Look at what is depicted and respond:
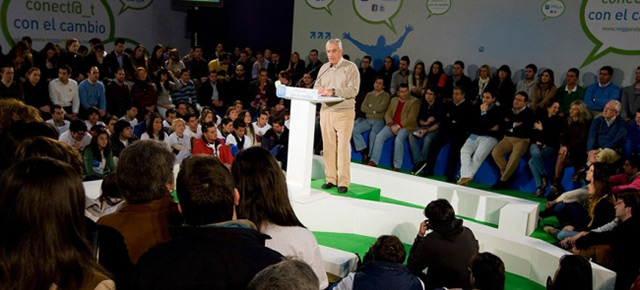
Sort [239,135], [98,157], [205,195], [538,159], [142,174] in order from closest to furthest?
[205,195] → [142,174] → [98,157] → [538,159] → [239,135]

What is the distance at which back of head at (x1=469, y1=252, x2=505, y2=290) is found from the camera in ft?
9.58

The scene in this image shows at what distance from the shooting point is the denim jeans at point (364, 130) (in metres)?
7.92

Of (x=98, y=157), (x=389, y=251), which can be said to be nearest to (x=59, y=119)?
(x=98, y=157)

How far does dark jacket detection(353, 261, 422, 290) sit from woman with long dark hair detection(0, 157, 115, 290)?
4.88 feet

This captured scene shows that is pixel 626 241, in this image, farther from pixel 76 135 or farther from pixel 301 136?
pixel 76 135

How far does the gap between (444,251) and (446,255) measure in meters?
0.02

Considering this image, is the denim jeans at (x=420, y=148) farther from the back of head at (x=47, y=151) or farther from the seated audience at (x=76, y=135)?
the back of head at (x=47, y=151)

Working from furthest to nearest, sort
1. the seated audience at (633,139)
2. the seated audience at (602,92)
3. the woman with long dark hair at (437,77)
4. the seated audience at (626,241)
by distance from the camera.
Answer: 1. the woman with long dark hair at (437,77)
2. the seated audience at (602,92)
3. the seated audience at (633,139)
4. the seated audience at (626,241)

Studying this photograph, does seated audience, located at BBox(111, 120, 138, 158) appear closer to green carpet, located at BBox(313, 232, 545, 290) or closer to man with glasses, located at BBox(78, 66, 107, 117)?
man with glasses, located at BBox(78, 66, 107, 117)

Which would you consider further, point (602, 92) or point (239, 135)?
point (602, 92)

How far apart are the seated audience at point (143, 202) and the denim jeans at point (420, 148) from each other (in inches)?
221

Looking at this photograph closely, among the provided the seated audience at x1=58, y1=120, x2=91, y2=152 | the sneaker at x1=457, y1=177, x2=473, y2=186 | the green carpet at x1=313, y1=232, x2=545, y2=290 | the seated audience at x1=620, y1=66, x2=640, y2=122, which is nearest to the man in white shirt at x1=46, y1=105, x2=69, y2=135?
the seated audience at x1=58, y1=120, x2=91, y2=152

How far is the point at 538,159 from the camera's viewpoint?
21.7ft

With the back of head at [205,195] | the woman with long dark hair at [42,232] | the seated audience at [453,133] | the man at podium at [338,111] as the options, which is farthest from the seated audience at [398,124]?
the woman with long dark hair at [42,232]
